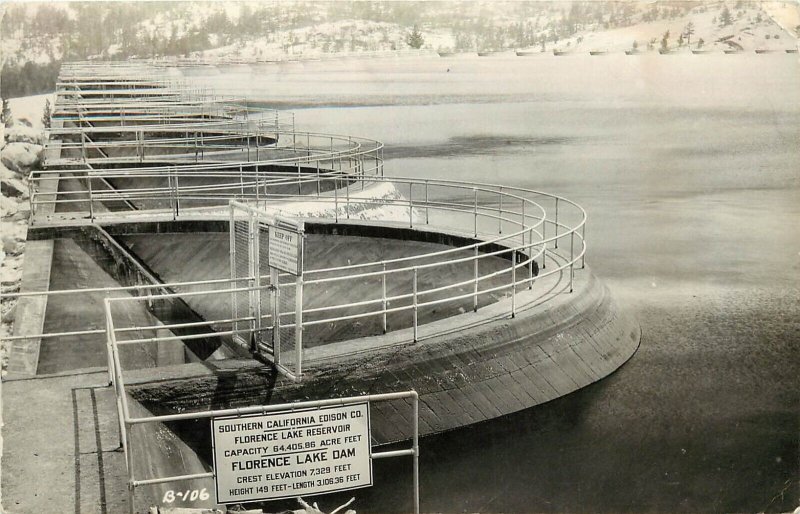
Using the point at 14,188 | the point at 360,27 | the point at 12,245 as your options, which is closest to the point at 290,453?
the point at 360,27

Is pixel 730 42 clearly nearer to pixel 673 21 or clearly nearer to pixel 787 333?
pixel 673 21

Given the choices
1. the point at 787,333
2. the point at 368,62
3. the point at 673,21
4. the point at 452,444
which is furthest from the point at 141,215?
the point at 787,333

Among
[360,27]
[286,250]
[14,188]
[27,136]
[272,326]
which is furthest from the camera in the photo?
[14,188]

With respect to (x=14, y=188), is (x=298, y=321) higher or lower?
higher

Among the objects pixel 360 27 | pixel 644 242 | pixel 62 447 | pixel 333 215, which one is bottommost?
pixel 644 242

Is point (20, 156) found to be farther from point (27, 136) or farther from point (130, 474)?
point (130, 474)

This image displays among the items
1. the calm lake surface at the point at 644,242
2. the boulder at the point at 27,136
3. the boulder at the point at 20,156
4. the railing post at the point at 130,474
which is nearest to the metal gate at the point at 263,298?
the calm lake surface at the point at 644,242
